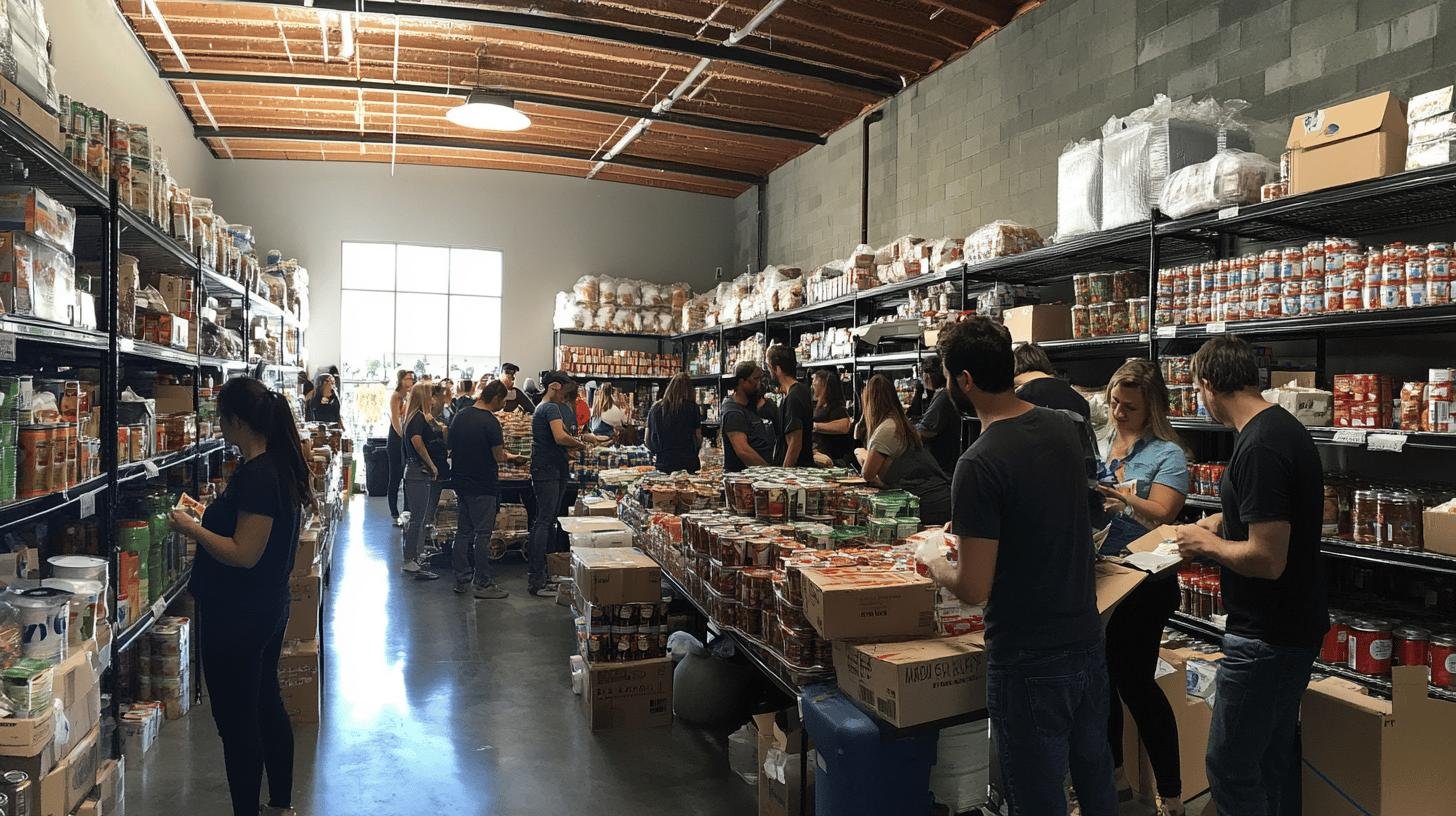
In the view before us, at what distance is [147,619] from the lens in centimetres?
386

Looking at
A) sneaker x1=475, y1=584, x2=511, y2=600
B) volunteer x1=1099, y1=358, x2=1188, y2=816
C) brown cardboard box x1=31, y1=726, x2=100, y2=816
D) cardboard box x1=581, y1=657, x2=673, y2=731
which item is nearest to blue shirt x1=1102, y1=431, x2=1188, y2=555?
volunteer x1=1099, y1=358, x2=1188, y2=816

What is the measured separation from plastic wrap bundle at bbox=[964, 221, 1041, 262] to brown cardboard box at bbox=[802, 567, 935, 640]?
3807 millimetres

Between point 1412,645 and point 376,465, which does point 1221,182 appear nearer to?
point 1412,645

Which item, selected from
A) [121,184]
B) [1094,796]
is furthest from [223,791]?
[1094,796]

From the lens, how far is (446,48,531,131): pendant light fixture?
26.5 feet

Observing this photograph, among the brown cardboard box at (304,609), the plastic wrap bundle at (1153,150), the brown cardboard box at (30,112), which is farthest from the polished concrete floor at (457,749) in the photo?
the plastic wrap bundle at (1153,150)

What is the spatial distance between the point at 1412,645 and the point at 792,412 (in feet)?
11.3

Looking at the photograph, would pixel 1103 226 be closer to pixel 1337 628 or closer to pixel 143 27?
pixel 1337 628

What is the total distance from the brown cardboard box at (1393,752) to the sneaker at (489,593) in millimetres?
5534

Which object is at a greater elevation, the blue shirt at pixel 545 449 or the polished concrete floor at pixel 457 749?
the blue shirt at pixel 545 449

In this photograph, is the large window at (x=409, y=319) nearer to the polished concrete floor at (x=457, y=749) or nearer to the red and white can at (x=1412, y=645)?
the polished concrete floor at (x=457, y=749)

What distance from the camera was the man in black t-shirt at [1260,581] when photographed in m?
2.40

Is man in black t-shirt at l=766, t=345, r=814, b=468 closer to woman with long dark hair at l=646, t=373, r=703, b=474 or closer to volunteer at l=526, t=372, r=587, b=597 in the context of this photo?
woman with long dark hair at l=646, t=373, r=703, b=474

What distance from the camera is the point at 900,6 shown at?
721 cm
